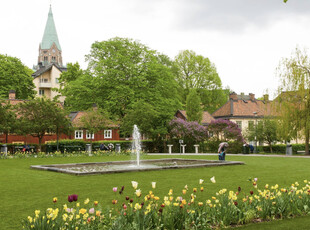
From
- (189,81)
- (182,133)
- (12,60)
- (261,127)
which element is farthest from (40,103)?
(189,81)

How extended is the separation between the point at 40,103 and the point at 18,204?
25712 millimetres

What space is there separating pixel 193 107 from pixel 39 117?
24.5m

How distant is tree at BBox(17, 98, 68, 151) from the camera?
3316cm

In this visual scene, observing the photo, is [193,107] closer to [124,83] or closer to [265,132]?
[124,83]

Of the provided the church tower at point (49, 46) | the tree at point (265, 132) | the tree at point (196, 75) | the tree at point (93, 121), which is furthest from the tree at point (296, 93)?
the church tower at point (49, 46)

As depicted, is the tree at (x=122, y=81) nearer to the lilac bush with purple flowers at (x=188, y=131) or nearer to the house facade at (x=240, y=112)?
the lilac bush with purple flowers at (x=188, y=131)

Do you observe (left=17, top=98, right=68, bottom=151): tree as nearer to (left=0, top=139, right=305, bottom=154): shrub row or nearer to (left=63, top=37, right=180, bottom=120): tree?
(left=0, top=139, right=305, bottom=154): shrub row

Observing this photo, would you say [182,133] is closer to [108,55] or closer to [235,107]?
[108,55]

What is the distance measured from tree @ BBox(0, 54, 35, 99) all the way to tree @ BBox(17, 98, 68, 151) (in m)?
23.1

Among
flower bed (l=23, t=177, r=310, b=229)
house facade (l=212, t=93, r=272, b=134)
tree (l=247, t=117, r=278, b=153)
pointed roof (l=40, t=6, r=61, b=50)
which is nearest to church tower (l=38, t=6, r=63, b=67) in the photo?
pointed roof (l=40, t=6, r=61, b=50)

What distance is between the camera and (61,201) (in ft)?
32.3

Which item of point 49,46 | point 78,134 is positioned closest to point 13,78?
point 78,134

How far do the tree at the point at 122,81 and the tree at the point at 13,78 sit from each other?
12.2 metres

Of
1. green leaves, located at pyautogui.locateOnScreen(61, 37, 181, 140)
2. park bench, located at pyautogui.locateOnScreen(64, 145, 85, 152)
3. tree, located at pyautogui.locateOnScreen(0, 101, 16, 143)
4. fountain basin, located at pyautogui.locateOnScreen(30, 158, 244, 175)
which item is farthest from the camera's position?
green leaves, located at pyautogui.locateOnScreen(61, 37, 181, 140)
